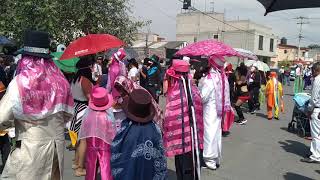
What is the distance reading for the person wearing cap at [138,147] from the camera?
412 centimetres

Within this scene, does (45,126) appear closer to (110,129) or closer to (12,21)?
(110,129)

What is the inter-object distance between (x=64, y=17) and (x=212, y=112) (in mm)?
12709

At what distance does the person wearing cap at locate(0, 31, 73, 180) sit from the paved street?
8.89 feet

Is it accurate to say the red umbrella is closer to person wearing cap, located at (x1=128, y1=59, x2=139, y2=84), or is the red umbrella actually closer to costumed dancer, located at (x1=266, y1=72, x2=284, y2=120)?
person wearing cap, located at (x1=128, y1=59, x2=139, y2=84)

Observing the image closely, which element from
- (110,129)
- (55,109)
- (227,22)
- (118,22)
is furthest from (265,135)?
(227,22)

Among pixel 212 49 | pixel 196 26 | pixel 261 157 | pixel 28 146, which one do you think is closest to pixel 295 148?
pixel 261 157

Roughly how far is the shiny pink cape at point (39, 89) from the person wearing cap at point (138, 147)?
683 mm

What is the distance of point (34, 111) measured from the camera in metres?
4.04

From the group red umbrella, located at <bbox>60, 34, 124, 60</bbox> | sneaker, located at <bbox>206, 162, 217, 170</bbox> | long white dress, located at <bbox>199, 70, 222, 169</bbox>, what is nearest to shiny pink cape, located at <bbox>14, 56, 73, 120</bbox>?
red umbrella, located at <bbox>60, 34, 124, 60</bbox>

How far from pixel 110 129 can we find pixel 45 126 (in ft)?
4.66

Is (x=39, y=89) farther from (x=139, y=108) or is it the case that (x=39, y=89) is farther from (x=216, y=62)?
(x=216, y=62)

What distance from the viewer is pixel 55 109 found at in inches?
166

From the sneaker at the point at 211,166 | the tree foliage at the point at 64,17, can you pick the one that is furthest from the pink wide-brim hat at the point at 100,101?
the tree foliage at the point at 64,17

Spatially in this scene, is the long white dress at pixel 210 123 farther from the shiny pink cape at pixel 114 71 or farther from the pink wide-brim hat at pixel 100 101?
the pink wide-brim hat at pixel 100 101
